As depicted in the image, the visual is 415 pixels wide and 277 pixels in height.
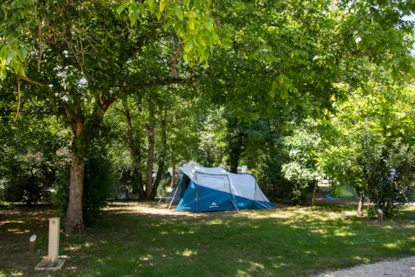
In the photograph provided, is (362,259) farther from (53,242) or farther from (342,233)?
(53,242)

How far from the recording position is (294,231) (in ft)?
28.7

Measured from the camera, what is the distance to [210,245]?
7199mm

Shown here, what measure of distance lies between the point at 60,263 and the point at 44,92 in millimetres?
3051

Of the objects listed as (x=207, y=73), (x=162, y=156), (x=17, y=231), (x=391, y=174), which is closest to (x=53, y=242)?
(x=17, y=231)

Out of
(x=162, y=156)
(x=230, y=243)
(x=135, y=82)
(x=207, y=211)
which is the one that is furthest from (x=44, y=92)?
(x=162, y=156)

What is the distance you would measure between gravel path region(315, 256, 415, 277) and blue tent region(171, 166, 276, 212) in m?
7.94

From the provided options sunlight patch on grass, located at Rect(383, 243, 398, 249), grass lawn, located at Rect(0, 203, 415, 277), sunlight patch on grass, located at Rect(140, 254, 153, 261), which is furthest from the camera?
sunlight patch on grass, located at Rect(383, 243, 398, 249)

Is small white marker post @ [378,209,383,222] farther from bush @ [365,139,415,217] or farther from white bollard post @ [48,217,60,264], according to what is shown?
white bollard post @ [48,217,60,264]

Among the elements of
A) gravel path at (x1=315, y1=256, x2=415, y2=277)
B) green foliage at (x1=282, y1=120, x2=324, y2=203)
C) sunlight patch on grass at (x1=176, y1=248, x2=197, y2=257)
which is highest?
green foliage at (x1=282, y1=120, x2=324, y2=203)

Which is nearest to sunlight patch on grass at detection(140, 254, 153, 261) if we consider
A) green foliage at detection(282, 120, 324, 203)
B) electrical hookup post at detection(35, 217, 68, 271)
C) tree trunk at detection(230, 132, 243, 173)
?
electrical hookup post at detection(35, 217, 68, 271)

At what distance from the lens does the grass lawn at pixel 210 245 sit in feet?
18.0

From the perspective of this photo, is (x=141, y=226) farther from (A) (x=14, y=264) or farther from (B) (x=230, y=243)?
(A) (x=14, y=264)

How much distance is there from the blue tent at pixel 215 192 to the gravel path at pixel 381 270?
7944 millimetres

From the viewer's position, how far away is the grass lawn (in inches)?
216
